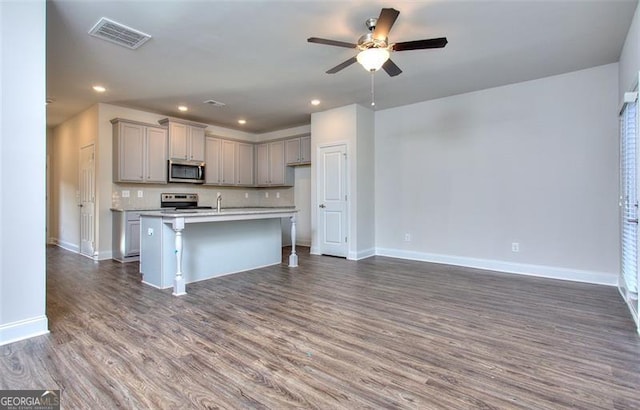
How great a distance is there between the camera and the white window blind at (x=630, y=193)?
284 centimetres

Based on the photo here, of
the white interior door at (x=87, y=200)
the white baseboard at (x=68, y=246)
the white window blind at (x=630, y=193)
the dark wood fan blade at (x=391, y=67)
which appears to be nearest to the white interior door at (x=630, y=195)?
the white window blind at (x=630, y=193)

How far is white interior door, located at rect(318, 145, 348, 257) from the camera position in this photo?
5613 millimetres

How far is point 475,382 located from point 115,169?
19.3ft

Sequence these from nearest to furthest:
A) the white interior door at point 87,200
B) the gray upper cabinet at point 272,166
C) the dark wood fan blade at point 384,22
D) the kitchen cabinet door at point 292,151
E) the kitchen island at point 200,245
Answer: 1. the dark wood fan blade at point 384,22
2. the kitchen island at point 200,245
3. the white interior door at point 87,200
4. the kitchen cabinet door at point 292,151
5. the gray upper cabinet at point 272,166

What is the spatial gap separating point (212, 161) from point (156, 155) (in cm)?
117

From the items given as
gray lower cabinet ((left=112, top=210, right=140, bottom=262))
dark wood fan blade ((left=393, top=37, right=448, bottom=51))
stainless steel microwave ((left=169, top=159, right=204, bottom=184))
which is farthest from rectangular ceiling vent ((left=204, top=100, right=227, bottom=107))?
dark wood fan blade ((left=393, top=37, right=448, bottom=51))

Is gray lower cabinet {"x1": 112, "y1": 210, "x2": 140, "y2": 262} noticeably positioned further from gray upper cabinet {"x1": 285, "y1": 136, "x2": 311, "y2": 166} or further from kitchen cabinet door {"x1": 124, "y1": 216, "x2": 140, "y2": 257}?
gray upper cabinet {"x1": 285, "y1": 136, "x2": 311, "y2": 166}

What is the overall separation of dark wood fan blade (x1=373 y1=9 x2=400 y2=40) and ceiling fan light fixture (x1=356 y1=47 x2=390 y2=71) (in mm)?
120

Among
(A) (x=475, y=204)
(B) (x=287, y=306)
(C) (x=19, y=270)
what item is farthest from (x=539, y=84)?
(C) (x=19, y=270)

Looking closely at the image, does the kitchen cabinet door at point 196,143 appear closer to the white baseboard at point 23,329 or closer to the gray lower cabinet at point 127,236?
the gray lower cabinet at point 127,236

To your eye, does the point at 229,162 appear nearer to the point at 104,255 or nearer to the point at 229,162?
the point at 229,162

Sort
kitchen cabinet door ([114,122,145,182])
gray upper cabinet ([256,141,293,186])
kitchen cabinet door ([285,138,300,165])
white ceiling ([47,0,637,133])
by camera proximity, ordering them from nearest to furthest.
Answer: white ceiling ([47,0,637,133])
kitchen cabinet door ([114,122,145,182])
kitchen cabinet door ([285,138,300,165])
gray upper cabinet ([256,141,293,186])

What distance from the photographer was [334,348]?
2250 mm

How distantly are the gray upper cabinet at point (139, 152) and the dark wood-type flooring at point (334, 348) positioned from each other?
87.5 inches
